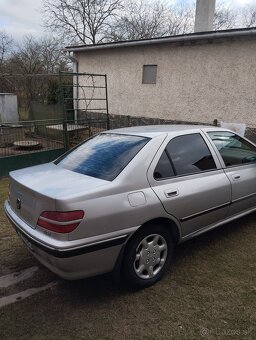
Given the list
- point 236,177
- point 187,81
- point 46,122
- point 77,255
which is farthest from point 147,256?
point 46,122

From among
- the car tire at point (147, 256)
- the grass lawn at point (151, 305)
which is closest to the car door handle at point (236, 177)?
the grass lawn at point (151, 305)

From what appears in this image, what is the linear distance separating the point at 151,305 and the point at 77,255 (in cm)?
85

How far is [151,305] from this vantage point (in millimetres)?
2889

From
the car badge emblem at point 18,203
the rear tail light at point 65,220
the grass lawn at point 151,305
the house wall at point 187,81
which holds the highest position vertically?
the house wall at point 187,81

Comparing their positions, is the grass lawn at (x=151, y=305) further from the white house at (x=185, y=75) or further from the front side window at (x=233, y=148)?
the white house at (x=185, y=75)

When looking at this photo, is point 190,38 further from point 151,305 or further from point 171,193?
point 151,305

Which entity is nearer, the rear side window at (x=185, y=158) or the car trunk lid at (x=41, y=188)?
the car trunk lid at (x=41, y=188)

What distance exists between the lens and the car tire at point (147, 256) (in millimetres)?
2918

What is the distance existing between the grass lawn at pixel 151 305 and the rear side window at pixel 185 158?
1.03 metres

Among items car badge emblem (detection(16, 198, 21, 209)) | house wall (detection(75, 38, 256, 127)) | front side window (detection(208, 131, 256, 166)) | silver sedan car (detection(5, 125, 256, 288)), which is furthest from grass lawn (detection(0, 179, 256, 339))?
house wall (detection(75, 38, 256, 127))

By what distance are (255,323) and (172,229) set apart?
1083mm

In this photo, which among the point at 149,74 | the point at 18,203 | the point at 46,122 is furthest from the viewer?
the point at 46,122

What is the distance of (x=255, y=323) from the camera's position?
2.66 meters

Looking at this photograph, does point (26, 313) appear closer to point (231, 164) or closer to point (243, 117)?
point (231, 164)
